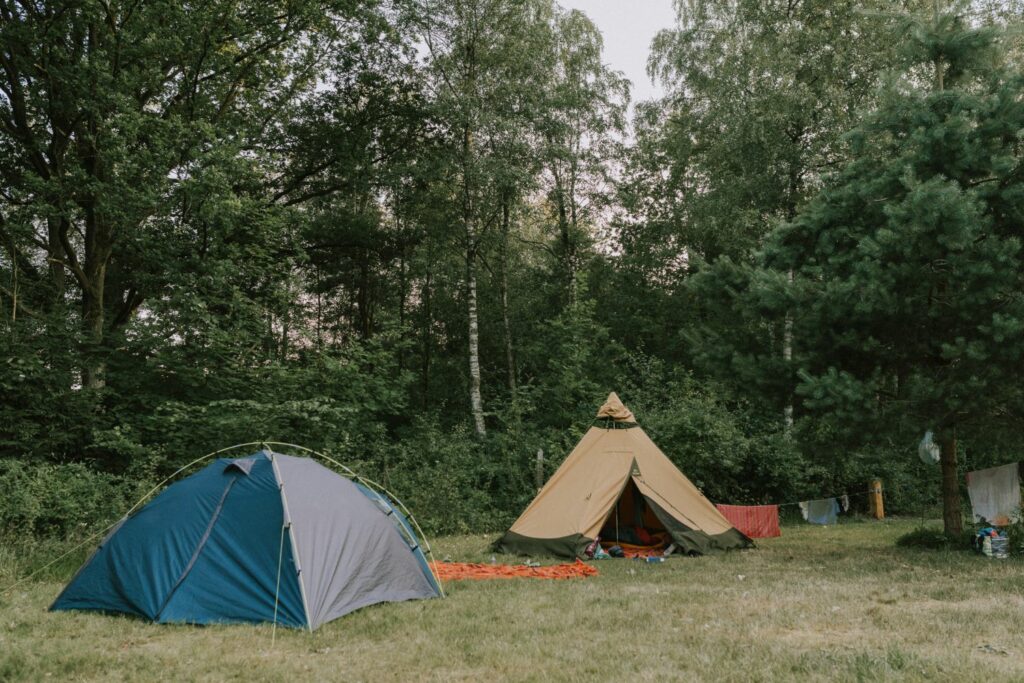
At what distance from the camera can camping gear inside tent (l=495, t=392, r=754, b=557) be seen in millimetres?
8685

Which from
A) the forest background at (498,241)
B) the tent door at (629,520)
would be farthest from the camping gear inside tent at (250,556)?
the tent door at (629,520)

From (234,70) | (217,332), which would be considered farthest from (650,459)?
(234,70)

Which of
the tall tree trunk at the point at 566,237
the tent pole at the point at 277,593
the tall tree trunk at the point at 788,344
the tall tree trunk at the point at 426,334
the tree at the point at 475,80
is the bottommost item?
the tent pole at the point at 277,593

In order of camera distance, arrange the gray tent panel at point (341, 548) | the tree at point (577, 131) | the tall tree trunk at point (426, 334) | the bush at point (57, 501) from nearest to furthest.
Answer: the gray tent panel at point (341, 548) → the bush at point (57, 501) → the tree at point (577, 131) → the tall tree trunk at point (426, 334)

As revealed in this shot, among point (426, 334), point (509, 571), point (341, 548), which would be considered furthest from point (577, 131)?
point (341, 548)

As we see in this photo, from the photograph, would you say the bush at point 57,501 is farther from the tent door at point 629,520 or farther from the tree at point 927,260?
the tree at point 927,260

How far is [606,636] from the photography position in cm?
489

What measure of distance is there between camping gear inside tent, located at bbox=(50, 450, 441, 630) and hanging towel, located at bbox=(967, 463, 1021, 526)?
7109 millimetres

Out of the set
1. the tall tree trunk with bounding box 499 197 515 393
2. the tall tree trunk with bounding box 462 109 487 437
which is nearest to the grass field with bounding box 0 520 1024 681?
the tall tree trunk with bounding box 462 109 487 437

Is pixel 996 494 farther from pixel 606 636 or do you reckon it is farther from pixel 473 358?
pixel 473 358

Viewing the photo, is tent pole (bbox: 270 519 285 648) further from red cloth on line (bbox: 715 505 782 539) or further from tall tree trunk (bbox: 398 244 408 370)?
tall tree trunk (bbox: 398 244 408 370)

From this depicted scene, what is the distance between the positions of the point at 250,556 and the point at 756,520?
7.84 meters

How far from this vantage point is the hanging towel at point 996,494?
29.6 ft

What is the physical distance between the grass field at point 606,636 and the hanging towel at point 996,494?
2329 mm
